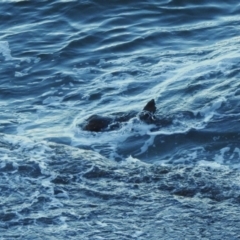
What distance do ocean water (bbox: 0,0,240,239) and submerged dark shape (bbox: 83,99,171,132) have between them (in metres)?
0.13

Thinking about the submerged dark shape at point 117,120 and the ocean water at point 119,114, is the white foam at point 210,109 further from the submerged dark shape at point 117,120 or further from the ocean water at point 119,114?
the submerged dark shape at point 117,120

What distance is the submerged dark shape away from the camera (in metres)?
11.5

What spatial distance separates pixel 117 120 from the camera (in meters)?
11.7

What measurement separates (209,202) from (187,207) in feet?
0.89

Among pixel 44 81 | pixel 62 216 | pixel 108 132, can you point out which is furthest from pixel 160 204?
pixel 44 81

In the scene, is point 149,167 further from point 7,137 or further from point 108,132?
point 7,137

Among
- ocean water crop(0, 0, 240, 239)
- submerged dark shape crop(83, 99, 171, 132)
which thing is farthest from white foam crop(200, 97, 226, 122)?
submerged dark shape crop(83, 99, 171, 132)

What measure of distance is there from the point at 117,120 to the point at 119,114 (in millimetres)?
202

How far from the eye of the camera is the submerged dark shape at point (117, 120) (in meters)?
11.5

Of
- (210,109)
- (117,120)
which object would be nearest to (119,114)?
(117,120)

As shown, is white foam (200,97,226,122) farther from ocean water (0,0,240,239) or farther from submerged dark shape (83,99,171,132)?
submerged dark shape (83,99,171,132)

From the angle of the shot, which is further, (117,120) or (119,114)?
(119,114)

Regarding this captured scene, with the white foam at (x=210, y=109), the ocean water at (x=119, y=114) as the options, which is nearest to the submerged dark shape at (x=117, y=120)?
the ocean water at (x=119, y=114)

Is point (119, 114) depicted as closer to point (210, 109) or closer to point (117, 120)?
point (117, 120)
